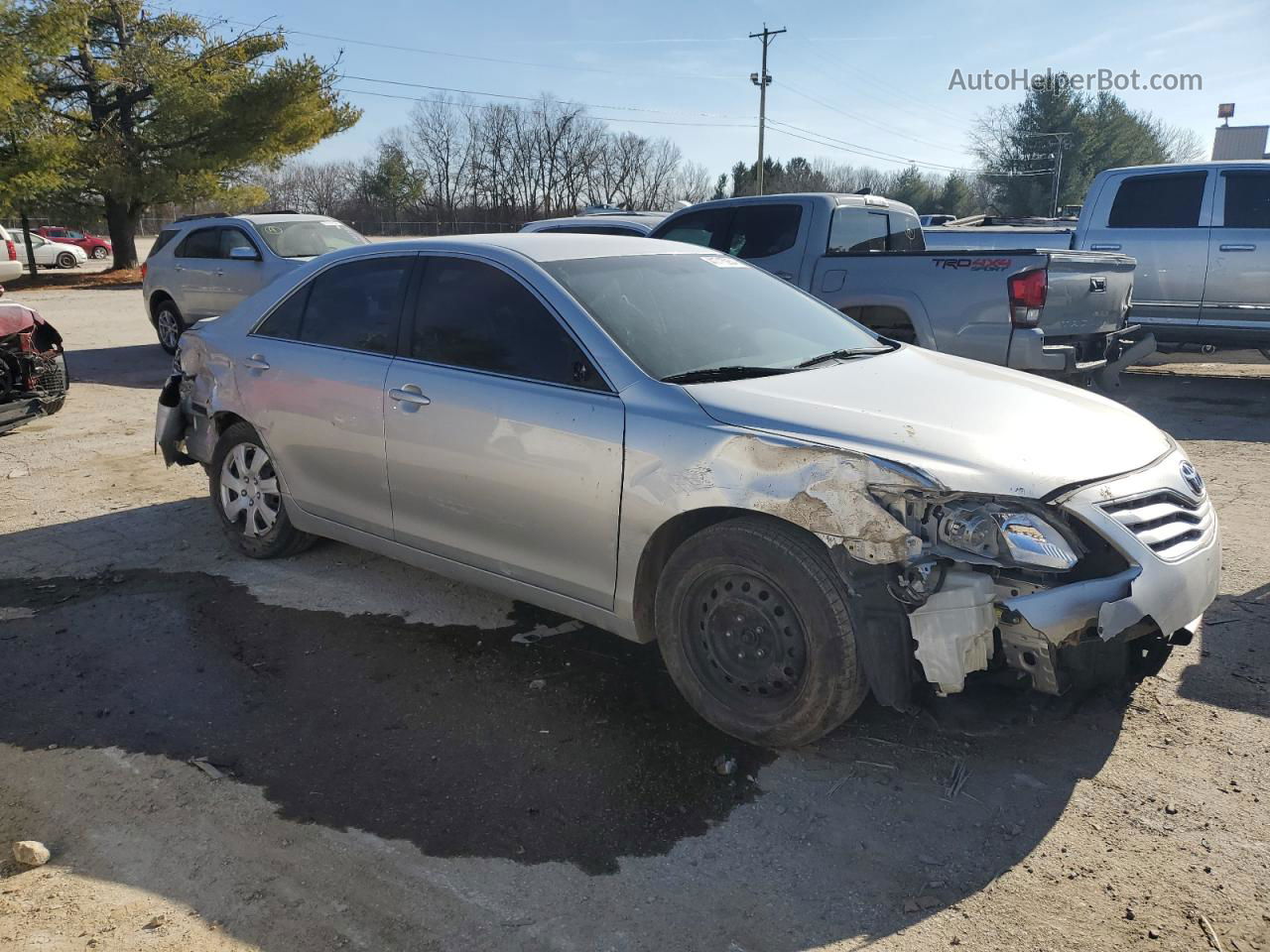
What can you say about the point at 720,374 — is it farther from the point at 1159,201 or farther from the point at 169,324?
the point at 169,324

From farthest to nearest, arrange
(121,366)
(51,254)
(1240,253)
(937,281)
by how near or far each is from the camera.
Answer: (51,254)
(121,366)
(1240,253)
(937,281)

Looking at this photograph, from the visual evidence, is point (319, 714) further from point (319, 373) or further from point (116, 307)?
point (116, 307)

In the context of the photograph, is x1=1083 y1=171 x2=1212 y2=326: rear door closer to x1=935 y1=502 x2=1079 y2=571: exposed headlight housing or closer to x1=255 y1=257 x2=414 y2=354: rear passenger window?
x1=935 y1=502 x2=1079 y2=571: exposed headlight housing

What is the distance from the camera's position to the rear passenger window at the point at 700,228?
9.05m

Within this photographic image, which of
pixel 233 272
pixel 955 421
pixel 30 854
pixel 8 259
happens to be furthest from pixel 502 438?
pixel 8 259

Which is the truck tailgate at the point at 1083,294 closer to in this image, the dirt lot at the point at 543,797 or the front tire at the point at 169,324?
the dirt lot at the point at 543,797

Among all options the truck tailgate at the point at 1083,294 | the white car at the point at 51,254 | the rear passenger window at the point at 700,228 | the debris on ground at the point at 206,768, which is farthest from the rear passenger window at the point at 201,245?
the white car at the point at 51,254

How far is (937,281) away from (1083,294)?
1253 millimetres

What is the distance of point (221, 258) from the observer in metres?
12.6

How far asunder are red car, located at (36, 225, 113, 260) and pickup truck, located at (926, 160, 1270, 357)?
45.5 meters

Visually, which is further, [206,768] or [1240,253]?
[1240,253]

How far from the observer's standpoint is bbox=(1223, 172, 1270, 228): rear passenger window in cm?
1009

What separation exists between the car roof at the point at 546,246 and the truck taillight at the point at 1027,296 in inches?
134

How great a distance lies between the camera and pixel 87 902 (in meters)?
2.67
